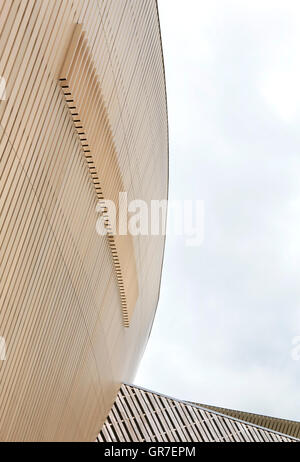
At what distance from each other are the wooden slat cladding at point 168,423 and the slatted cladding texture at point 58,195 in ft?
17.4

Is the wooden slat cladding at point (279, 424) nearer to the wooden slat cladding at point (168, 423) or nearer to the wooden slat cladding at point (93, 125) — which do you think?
the wooden slat cladding at point (168, 423)

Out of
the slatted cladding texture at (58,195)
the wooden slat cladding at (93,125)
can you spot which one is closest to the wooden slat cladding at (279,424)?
the slatted cladding texture at (58,195)

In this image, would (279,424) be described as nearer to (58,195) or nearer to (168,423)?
(168,423)

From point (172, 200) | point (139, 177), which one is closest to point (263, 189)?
point (172, 200)

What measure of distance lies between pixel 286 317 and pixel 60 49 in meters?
74.0

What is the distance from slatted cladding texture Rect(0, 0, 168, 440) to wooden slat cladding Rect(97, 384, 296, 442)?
5.31m

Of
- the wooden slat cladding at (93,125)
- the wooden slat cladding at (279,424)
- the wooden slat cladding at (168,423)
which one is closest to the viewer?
the wooden slat cladding at (93,125)

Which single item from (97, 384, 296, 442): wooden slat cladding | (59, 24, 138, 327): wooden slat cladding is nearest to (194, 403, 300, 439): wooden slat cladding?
(97, 384, 296, 442): wooden slat cladding

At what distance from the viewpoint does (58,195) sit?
6777 millimetres

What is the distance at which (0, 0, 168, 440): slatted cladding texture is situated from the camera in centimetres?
529

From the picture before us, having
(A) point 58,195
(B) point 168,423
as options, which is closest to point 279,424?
(B) point 168,423

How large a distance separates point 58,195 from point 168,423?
12.9 m

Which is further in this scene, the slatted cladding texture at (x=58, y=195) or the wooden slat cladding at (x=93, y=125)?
the wooden slat cladding at (x=93, y=125)

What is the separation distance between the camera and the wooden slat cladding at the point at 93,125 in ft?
20.2
